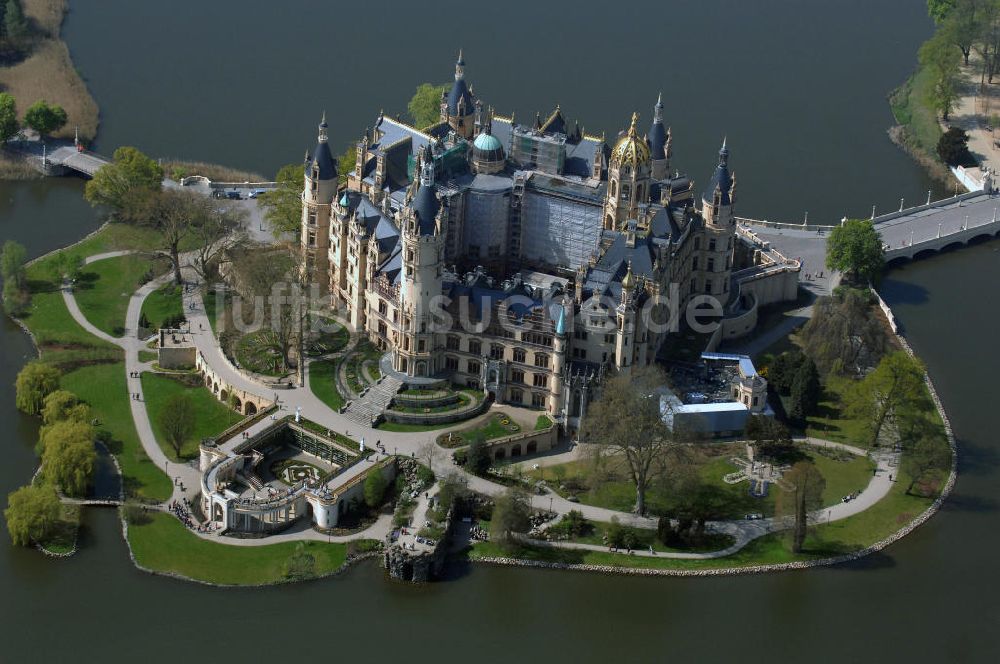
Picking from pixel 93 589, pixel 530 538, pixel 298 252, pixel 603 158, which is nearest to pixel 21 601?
pixel 93 589

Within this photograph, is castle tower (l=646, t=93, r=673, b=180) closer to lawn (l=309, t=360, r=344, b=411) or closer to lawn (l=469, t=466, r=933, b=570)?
lawn (l=309, t=360, r=344, b=411)

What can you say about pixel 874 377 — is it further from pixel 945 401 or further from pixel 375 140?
pixel 375 140

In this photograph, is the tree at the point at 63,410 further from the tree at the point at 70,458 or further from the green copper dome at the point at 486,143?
the green copper dome at the point at 486,143

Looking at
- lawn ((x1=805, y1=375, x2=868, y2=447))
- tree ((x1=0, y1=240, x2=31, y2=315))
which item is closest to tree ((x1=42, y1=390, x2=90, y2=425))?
tree ((x1=0, y1=240, x2=31, y2=315))

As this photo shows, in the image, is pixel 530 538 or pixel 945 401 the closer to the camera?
pixel 530 538

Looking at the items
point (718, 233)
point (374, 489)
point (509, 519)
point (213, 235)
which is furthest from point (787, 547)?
point (213, 235)

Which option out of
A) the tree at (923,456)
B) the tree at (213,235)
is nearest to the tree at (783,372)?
the tree at (923,456)
